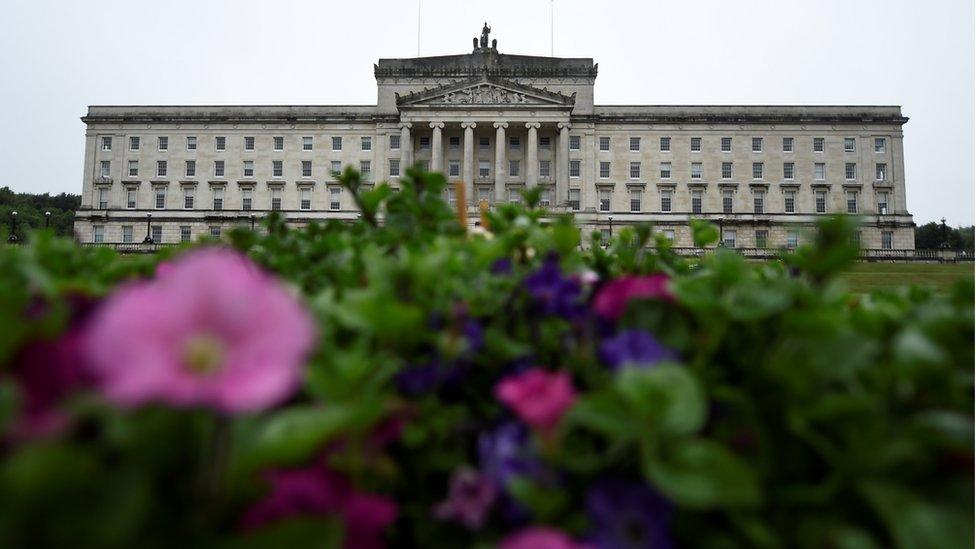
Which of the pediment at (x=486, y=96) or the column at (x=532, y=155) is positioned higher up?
the pediment at (x=486, y=96)

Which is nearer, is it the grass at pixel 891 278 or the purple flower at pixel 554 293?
the purple flower at pixel 554 293

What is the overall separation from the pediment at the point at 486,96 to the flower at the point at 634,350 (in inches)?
1967

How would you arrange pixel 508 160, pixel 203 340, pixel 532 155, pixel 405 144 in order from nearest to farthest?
1. pixel 203 340
2. pixel 532 155
3. pixel 405 144
4. pixel 508 160

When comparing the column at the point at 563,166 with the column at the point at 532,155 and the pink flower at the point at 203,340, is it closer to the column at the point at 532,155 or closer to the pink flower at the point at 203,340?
the column at the point at 532,155

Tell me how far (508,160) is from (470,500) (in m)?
51.0

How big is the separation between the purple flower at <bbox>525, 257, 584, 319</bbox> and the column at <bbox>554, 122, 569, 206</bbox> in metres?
48.1

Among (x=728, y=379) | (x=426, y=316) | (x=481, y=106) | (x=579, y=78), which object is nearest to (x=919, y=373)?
(x=728, y=379)

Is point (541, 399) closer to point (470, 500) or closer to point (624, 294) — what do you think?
point (470, 500)

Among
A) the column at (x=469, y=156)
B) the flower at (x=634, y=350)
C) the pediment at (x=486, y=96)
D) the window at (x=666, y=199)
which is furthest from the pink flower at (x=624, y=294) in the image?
the window at (x=666, y=199)

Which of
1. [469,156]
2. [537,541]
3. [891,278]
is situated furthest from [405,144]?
[537,541]

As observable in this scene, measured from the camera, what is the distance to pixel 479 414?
43.4 inches

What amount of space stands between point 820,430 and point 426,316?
0.70m

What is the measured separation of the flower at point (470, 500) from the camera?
84cm

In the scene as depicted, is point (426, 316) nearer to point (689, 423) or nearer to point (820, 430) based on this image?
point (689, 423)
